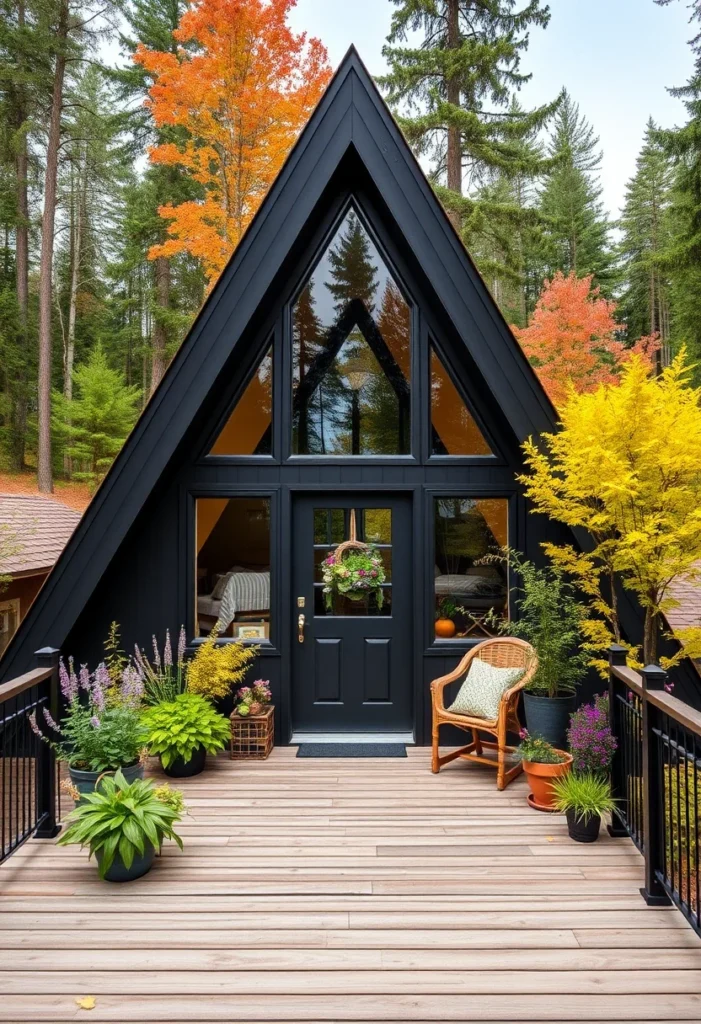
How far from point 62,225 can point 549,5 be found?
48.8 ft

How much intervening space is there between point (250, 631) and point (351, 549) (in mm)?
1088

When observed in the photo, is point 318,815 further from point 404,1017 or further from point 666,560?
point 666,560

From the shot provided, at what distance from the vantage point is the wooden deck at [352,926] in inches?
90.4

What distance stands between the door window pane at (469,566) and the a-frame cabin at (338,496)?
0.01 metres

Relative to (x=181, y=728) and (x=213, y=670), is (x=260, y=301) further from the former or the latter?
(x=181, y=728)

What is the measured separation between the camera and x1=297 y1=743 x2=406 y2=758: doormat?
4930 mm

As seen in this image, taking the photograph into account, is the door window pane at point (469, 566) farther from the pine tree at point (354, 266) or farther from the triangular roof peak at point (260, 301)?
the pine tree at point (354, 266)

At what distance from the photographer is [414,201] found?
4.80m

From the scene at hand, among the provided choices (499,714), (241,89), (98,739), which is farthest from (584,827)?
(241,89)

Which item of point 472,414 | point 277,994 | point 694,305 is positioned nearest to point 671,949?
point 277,994

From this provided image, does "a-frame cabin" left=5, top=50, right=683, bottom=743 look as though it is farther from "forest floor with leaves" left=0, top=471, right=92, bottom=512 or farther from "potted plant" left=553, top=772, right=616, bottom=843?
"forest floor with leaves" left=0, top=471, right=92, bottom=512

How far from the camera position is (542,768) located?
391 cm

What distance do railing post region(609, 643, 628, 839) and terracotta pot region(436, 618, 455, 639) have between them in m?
1.51

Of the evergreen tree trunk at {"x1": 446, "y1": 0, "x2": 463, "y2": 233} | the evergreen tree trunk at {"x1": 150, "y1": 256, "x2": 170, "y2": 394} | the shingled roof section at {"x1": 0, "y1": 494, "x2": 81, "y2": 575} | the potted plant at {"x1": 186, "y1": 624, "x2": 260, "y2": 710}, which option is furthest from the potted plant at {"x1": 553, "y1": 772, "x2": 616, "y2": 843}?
the evergreen tree trunk at {"x1": 150, "y1": 256, "x2": 170, "y2": 394}
